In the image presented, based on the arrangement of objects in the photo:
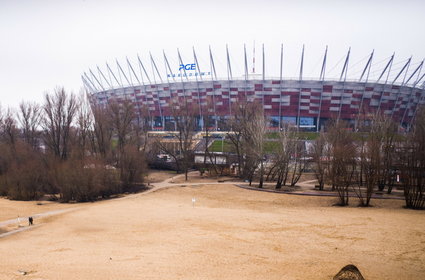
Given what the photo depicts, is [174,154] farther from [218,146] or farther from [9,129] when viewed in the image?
[9,129]

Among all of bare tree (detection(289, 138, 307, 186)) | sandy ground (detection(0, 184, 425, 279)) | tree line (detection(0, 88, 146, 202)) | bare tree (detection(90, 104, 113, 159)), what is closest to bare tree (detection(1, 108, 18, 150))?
tree line (detection(0, 88, 146, 202))

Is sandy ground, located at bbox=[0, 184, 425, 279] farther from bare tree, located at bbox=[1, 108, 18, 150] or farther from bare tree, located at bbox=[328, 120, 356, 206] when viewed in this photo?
bare tree, located at bbox=[1, 108, 18, 150]

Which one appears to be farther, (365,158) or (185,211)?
(365,158)

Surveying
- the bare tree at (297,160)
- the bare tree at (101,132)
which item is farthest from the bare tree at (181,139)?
the bare tree at (297,160)

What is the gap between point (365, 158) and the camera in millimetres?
28125

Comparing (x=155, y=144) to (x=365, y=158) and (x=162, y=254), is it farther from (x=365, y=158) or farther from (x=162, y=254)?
(x=162, y=254)

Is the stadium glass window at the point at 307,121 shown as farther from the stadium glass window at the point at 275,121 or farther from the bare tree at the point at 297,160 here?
the bare tree at the point at 297,160

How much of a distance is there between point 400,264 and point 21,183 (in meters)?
37.0

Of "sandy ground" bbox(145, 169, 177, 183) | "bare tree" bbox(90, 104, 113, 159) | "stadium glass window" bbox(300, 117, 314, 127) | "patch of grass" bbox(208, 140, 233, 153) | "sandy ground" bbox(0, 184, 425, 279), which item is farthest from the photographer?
"stadium glass window" bbox(300, 117, 314, 127)

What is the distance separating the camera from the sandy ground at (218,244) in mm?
11539

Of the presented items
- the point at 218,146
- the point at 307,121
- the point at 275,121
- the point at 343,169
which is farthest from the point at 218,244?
the point at 307,121

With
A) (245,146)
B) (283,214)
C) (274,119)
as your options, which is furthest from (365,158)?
(274,119)

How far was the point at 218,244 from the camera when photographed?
1507 centimetres

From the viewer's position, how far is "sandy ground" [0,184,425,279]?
11539 millimetres
